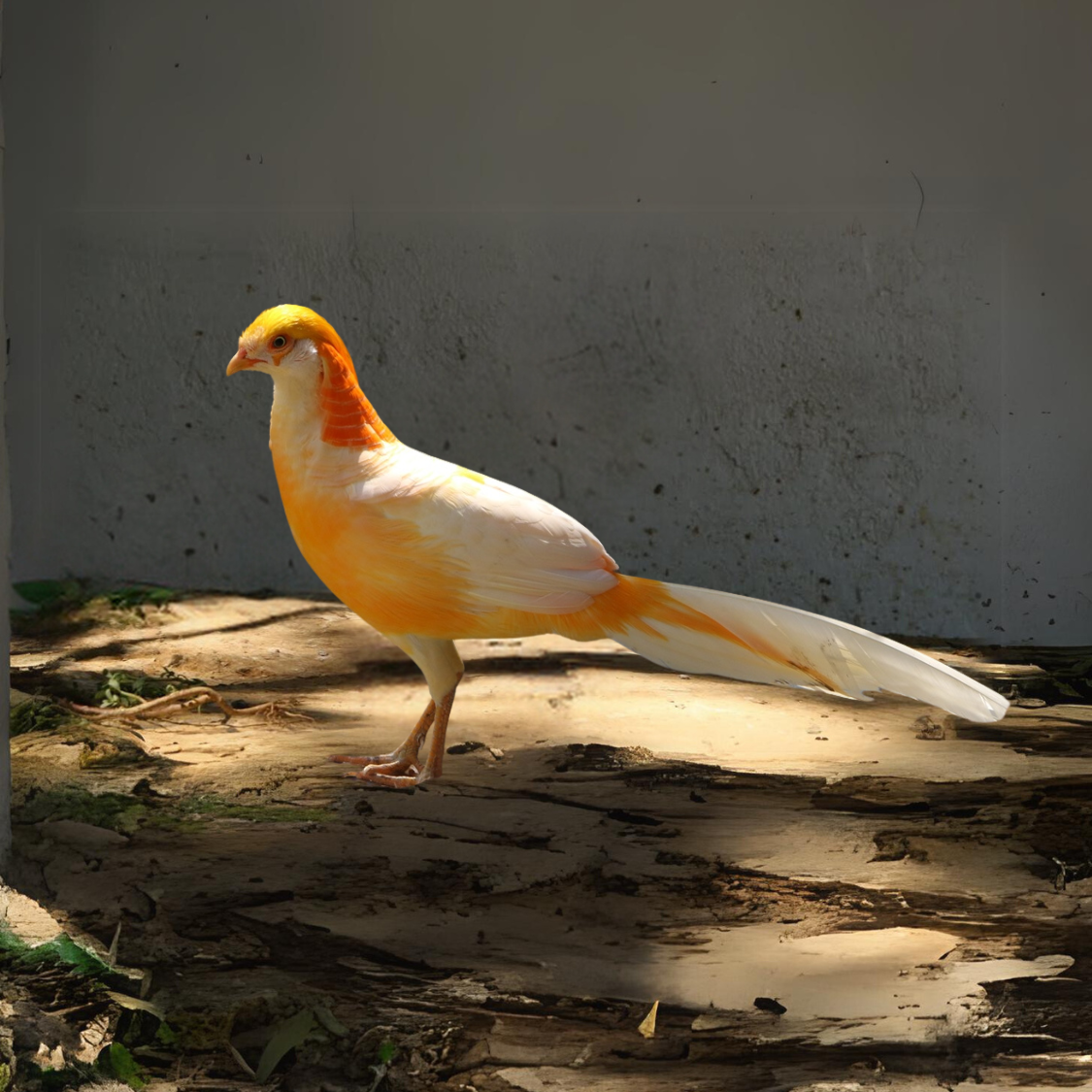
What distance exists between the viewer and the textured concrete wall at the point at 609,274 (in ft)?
13.4

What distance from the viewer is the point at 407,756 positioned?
7.89ft

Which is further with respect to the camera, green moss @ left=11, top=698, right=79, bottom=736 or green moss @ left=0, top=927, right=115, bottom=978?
green moss @ left=11, top=698, right=79, bottom=736

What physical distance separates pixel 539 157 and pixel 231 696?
2239mm

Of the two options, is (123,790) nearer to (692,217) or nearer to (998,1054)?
(998,1054)

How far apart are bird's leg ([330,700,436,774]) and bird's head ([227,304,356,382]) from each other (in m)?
0.72

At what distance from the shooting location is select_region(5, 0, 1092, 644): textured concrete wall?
409 centimetres

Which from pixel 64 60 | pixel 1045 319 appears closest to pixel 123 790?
pixel 64 60

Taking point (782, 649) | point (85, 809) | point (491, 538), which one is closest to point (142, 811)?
point (85, 809)

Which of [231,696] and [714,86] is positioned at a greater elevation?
[714,86]

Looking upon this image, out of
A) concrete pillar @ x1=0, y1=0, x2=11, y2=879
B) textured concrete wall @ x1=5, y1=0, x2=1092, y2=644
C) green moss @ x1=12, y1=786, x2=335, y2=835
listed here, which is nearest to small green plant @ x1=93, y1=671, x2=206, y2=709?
green moss @ x1=12, y1=786, x2=335, y2=835

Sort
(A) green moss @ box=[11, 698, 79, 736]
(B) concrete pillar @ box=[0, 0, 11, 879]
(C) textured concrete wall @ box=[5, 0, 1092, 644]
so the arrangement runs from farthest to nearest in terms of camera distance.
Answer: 1. (C) textured concrete wall @ box=[5, 0, 1092, 644]
2. (A) green moss @ box=[11, 698, 79, 736]
3. (B) concrete pillar @ box=[0, 0, 11, 879]

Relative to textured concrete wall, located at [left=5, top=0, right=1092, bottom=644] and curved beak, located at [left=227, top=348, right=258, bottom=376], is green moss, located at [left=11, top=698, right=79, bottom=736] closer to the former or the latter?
curved beak, located at [left=227, top=348, right=258, bottom=376]

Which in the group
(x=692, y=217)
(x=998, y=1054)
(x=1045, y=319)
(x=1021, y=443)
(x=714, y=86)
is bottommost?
(x=998, y=1054)

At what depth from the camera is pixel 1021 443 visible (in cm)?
420
